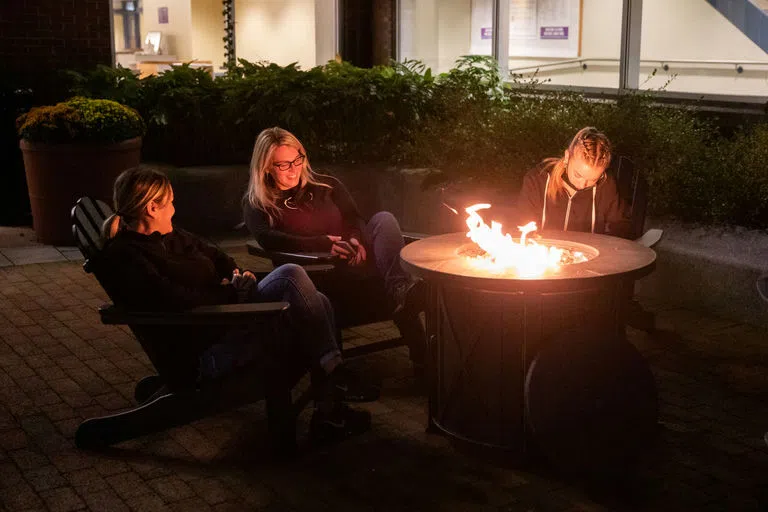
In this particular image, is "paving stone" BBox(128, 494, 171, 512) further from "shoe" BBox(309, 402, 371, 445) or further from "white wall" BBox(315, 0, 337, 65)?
"white wall" BBox(315, 0, 337, 65)

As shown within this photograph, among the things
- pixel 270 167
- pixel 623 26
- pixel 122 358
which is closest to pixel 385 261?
pixel 270 167

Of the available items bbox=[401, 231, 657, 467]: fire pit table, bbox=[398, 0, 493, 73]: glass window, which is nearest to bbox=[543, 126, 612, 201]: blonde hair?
bbox=[401, 231, 657, 467]: fire pit table

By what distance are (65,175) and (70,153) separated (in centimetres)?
21

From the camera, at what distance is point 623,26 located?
427 inches

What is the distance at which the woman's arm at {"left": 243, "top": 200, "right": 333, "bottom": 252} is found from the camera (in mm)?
5484

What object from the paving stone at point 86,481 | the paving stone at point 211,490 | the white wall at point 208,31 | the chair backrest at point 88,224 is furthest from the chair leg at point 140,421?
the white wall at point 208,31

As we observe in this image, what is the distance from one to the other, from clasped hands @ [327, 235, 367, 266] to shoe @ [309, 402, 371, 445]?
0.99 m

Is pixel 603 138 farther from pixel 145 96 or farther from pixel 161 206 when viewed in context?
pixel 145 96

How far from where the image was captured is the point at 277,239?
5.51 meters

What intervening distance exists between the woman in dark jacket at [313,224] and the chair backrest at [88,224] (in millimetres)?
891

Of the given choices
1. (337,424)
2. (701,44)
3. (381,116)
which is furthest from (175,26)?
(337,424)

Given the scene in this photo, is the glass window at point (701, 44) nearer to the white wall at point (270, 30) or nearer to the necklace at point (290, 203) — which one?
the white wall at point (270, 30)

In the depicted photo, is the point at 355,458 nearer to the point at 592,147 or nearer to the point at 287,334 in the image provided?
the point at 287,334

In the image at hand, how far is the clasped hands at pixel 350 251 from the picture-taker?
5.43 metres
